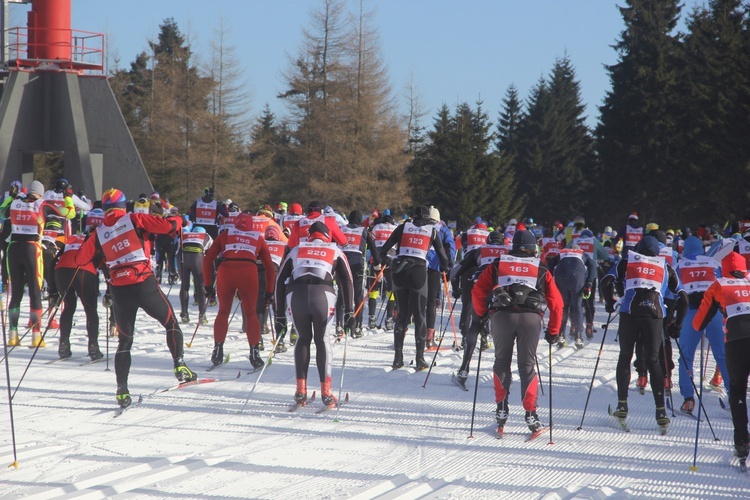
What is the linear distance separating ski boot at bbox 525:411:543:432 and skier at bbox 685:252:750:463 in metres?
1.67

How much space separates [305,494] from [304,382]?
2.81 meters

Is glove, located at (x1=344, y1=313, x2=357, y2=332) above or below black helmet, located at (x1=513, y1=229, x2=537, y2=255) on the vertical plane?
below

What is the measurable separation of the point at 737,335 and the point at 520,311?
6.09ft

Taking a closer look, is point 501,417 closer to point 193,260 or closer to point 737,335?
point 737,335

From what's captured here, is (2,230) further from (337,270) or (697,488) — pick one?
(697,488)

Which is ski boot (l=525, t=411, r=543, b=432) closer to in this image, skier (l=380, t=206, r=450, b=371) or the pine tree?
skier (l=380, t=206, r=450, b=371)

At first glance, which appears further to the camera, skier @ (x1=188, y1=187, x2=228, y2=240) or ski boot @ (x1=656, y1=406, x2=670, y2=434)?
skier @ (x1=188, y1=187, x2=228, y2=240)

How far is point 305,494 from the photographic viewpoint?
552 cm

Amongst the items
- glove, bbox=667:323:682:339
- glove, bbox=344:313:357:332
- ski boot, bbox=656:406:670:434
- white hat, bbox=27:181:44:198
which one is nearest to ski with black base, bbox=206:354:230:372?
glove, bbox=344:313:357:332

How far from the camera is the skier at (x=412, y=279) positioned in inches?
415

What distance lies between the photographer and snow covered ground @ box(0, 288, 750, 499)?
18.9ft

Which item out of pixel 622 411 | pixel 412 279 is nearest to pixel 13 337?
pixel 412 279

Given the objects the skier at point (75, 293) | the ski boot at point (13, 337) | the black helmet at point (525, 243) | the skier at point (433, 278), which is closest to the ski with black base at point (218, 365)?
the skier at point (75, 293)

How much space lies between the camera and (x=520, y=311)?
7367 mm
